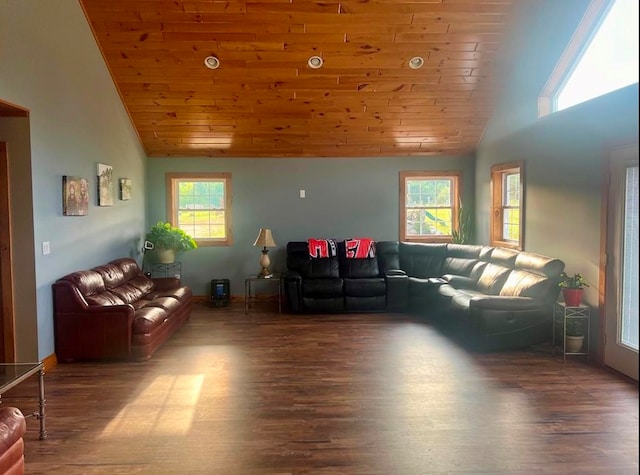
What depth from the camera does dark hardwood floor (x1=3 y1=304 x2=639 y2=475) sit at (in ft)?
8.74

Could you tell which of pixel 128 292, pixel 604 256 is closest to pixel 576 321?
pixel 604 256

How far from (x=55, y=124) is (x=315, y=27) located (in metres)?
2.83

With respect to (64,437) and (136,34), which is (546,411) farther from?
(136,34)

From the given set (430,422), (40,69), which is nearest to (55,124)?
(40,69)

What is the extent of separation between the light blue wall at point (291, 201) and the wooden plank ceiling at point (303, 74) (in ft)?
0.65

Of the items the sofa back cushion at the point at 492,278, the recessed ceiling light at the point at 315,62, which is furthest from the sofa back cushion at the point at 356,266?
the recessed ceiling light at the point at 315,62

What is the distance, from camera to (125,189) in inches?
245

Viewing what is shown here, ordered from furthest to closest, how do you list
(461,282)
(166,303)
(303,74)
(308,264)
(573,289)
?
(308,264) → (461,282) → (303,74) → (166,303) → (573,289)

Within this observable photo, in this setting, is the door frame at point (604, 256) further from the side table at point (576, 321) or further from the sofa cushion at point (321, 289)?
the sofa cushion at point (321, 289)

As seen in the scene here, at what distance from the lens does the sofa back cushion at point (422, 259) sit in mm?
7035

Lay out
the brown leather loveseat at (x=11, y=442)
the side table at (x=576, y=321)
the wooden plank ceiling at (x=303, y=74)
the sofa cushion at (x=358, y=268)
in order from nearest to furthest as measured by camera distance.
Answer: the brown leather loveseat at (x=11, y=442), the side table at (x=576, y=321), the wooden plank ceiling at (x=303, y=74), the sofa cushion at (x=358, y=268)

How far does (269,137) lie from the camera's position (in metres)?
6.92

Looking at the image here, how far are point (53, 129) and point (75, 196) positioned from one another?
705 millimetres

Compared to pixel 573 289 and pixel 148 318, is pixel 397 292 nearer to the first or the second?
pixel 573 289
